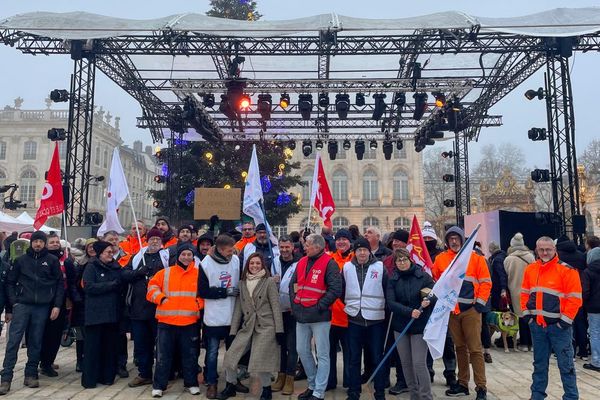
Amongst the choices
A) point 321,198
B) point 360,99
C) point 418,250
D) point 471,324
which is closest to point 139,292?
point 418,250

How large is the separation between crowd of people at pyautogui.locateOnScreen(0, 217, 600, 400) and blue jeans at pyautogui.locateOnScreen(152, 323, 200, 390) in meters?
0.01

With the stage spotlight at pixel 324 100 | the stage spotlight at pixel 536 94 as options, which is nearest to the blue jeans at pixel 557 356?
the stage spotlight at pixel 536 94

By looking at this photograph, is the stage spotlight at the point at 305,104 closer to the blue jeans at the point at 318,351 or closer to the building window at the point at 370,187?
the blue jeans at the point at 318,351

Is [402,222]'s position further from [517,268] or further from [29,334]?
[29,334]

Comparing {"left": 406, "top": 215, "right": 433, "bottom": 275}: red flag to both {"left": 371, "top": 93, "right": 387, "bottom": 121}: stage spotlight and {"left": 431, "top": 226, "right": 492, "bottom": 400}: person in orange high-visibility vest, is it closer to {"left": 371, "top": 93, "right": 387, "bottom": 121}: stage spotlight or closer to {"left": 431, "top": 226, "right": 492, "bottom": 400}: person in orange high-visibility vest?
{"left": 431, "top": 226, "right": 492, "bottom": 400}: person in orange high-visibility vest

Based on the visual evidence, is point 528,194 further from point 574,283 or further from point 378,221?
point 574,283

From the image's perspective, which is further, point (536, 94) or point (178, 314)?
point (536, 94)

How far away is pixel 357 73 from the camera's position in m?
14.5

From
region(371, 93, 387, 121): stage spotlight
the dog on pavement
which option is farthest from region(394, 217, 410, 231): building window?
the dog on pavement

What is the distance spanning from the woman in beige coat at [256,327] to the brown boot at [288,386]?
1.08 feet

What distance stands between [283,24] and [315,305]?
865cm

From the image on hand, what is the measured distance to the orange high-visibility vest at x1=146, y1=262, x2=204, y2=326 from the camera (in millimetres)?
5402

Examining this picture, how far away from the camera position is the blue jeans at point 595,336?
6.75 meters

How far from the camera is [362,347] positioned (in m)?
5.33
